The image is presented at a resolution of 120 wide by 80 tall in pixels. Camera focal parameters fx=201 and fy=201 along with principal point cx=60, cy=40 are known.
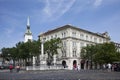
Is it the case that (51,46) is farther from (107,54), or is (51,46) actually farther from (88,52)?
(107,54)

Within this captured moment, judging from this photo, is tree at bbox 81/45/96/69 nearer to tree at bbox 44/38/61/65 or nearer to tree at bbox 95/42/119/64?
tree at bbox 95/42/119/64

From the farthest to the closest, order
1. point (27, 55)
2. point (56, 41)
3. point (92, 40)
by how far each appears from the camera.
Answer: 1. point (92, 40)
2. point (27, 55)
3. point (56, 41)

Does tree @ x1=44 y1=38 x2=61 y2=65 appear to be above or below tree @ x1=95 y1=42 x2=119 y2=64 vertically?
above

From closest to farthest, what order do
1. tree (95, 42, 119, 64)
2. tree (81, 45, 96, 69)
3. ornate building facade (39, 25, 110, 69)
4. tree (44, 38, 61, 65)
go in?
tree (95, 42, 119, 64), tree (44, 38, 61, 65), tree (81, 45, 96, 69), ornate building facade (39, 25, 110, 69)

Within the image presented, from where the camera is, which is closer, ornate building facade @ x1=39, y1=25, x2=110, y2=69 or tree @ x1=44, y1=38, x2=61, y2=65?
tree @ x1=44, y1=38, x2=61, y2=65

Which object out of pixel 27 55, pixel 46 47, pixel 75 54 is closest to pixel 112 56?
pixel 75 54

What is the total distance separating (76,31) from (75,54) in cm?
908

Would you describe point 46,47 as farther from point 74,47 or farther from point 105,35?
point 105,35

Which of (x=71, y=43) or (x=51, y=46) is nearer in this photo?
(x=51, y=46)

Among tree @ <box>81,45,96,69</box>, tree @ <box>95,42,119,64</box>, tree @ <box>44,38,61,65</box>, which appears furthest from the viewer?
tree @ <box>81,45,96,69</box>

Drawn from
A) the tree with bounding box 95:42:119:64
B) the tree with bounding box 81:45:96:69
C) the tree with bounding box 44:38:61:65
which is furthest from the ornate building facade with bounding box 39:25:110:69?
the tree with bounding box 95:42:119:64

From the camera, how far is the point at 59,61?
7756 cm

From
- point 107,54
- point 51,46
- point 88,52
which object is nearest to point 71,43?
point 88,52

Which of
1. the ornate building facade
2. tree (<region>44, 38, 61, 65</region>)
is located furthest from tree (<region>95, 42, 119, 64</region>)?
tree (<region>44, 38, 61, 65</region>)
